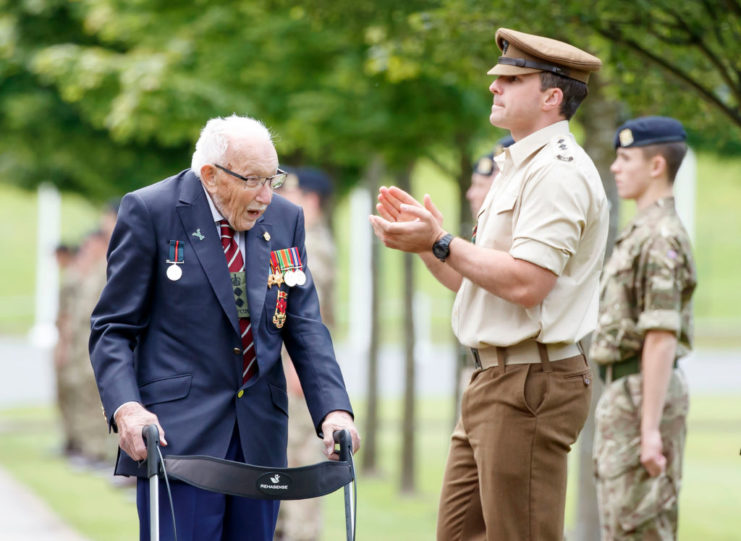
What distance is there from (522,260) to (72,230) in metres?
43.1

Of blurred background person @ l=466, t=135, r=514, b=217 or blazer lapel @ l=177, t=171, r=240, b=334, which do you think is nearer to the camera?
blazer lapel @ l=177, t=171, r=240, b=334

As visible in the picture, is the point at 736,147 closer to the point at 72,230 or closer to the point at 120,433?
the point at 120,433

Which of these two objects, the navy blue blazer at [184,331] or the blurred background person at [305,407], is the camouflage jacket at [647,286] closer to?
the navy blue blazer at [184,331]

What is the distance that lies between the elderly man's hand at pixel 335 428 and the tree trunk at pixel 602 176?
3.64m

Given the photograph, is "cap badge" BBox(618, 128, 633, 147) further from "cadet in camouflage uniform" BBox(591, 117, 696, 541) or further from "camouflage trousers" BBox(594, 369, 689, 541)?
"camouflage trousers" BBox(594, 369, 689, 541)

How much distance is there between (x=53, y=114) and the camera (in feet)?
50.5

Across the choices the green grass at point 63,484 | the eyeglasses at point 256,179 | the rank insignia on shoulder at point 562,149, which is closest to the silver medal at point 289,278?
the eyeglasses at point 256,179

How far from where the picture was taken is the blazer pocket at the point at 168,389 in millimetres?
4344

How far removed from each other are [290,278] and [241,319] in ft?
0.84

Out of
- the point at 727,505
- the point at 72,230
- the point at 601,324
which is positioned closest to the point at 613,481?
the point at 601,324

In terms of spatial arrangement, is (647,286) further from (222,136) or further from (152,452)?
(152,452)

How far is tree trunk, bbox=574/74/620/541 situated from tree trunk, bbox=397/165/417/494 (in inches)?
165

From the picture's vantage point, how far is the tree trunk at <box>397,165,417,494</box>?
12336 mm

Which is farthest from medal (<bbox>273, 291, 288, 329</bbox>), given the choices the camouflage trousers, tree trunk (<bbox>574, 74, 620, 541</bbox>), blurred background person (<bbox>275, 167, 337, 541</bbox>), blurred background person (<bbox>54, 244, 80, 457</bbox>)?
blurred background person (<bbox>54, 244, 80, 457</bbox>)
